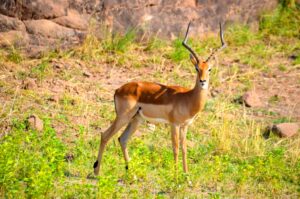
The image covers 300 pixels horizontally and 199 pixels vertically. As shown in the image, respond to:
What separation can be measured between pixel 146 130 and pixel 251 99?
202cm

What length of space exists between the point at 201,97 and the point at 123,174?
1.25 m

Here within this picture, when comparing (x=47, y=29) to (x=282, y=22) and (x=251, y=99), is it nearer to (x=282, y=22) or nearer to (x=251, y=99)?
(x=251, y=99)

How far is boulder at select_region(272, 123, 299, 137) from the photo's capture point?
32.2 ft

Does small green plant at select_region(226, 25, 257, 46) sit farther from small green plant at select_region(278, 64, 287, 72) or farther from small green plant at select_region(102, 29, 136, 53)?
small green plant at select_region(102, 29, 136, 53)

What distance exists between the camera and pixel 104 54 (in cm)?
1170

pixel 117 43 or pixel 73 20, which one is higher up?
pixel 73 20

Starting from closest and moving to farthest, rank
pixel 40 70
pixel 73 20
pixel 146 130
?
pixel 146 130 → pixel 40 70 → pixel 73 20

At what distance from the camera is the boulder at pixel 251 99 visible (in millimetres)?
11016

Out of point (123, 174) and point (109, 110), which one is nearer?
point (123, 174)

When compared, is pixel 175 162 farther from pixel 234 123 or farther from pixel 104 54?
pixel 104 54

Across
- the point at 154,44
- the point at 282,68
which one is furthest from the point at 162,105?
the point at 282,68

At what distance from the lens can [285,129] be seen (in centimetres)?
988

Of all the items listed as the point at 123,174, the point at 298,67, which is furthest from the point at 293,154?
the point at 298,67

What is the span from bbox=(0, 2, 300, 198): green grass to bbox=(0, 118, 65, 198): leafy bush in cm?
1
